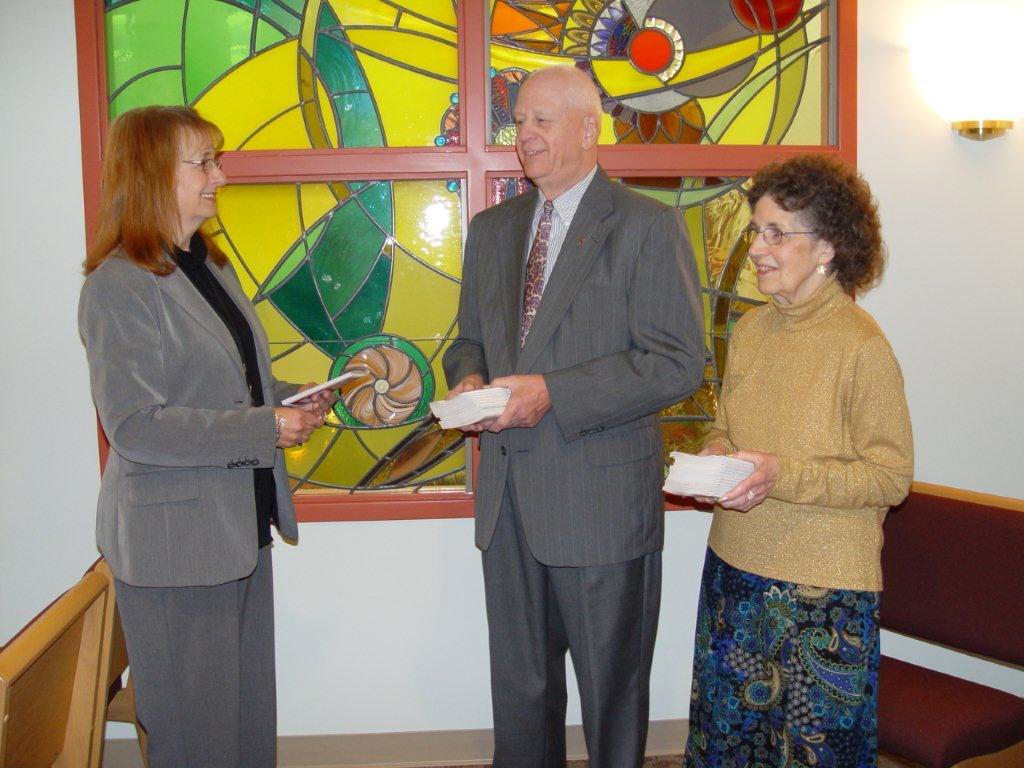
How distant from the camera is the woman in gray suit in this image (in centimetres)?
184

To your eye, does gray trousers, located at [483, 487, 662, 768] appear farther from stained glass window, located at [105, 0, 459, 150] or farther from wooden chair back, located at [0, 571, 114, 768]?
stained glass window, located at [105, 0, 459, 150]

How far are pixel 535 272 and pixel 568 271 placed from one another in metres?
Answer: 0.13

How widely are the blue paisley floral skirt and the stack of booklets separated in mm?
624

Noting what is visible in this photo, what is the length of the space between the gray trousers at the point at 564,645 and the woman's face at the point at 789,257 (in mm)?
744

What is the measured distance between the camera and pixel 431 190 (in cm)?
290

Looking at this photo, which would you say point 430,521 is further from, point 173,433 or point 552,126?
point 552,126

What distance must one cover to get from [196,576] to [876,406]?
1.43 meters

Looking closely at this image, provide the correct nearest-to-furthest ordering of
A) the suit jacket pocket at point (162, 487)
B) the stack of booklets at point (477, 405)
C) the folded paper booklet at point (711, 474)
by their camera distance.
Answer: the folded paper booklet at point (711, 474)
the suit jacket pocket at point (162, 487)
the stack of booklets at point (477, 405)

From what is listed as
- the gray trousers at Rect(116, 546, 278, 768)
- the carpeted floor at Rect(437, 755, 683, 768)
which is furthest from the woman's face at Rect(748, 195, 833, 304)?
the carpeted floor at Rect(437, 755, 683, 768)

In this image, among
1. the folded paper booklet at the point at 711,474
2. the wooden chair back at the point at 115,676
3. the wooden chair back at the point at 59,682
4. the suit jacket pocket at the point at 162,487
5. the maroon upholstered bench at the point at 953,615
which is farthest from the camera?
the maroon upholstered bench at the point at 953,615

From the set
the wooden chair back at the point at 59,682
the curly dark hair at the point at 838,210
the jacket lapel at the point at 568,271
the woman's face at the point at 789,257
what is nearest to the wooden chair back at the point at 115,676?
the wooden chair back at the point at 59,682

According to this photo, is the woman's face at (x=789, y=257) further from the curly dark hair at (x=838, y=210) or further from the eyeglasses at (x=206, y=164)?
the eyeglasses at (x=206, y=164)

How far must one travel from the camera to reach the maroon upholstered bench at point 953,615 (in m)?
2.11

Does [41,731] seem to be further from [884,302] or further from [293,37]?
[884,302]
